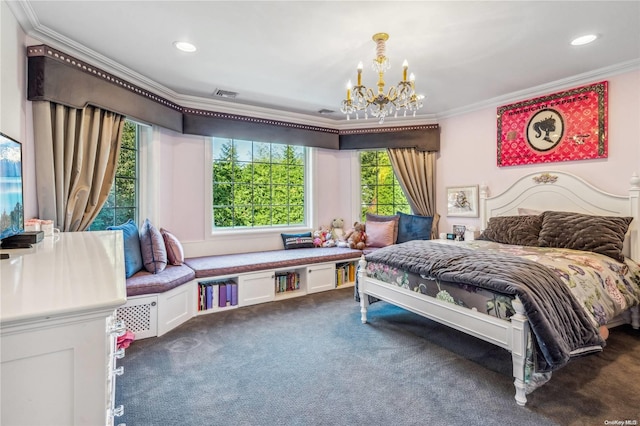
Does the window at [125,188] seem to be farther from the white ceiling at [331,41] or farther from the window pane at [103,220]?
the white ceiling at [331,41]

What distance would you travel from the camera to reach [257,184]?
443cm

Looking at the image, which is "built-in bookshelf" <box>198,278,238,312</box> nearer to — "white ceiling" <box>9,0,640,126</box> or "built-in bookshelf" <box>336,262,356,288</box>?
"built-in bookshelf" <box>336,262,356,288</box>

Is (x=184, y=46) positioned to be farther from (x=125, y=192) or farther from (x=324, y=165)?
(x=324, y=165)

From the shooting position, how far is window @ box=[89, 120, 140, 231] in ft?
10.2

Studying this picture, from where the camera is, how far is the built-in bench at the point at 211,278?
265 cm

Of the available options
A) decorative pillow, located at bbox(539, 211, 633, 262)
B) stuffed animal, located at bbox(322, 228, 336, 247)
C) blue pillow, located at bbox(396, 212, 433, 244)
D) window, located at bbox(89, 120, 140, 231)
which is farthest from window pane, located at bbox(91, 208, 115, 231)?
decorative pillow, located at bbox(539, 211, 633, 262)

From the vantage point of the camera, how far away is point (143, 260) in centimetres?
302

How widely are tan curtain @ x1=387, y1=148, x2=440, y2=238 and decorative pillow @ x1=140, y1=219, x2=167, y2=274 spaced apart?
3.21 m

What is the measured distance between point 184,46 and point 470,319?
2931 mm

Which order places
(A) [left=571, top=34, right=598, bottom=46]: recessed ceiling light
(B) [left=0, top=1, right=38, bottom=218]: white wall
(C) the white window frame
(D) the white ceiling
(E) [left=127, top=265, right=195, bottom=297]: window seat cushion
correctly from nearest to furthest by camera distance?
(B) [left=0, top=1, right=38, bottom=218]: white wall → (D) the white ceiling → (A) [left=571, top=34, right=598, bottom=46]: recessed ceiling light → (E) [left=127, top=265, right=195, bottom=297]: window seat cushion → (C) the white window frame

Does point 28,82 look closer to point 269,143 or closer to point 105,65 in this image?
point 105,65

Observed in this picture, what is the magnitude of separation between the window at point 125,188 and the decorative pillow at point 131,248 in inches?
9.9

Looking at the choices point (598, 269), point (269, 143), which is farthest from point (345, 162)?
point (598, 269)

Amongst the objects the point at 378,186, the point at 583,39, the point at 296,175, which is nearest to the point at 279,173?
the point at 296,175
